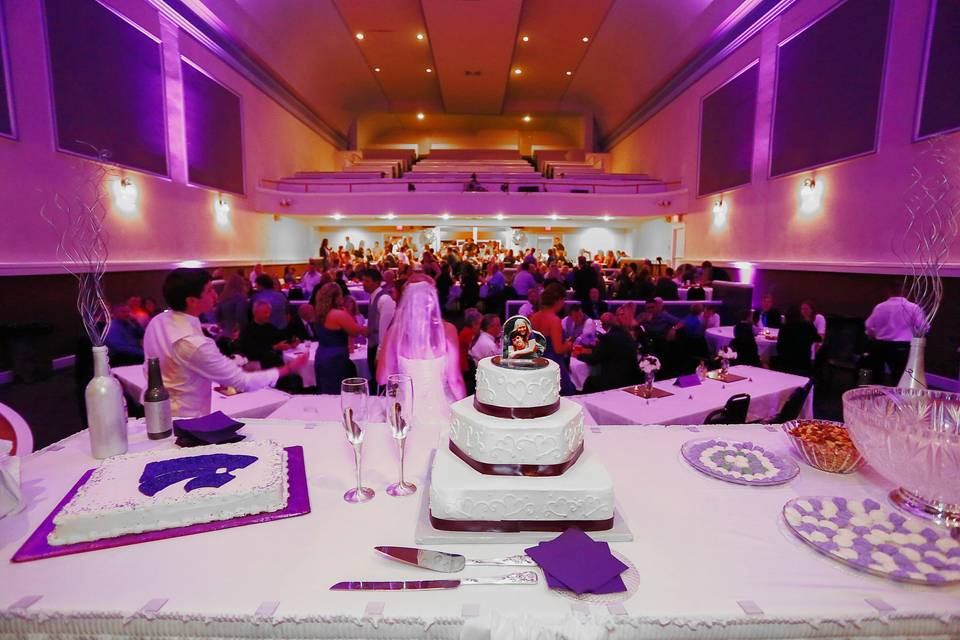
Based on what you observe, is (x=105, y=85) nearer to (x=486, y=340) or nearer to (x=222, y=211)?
(x=222, y=211)

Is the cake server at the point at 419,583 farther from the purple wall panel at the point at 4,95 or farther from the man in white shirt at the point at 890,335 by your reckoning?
the purple wall panel at the point at 4,95

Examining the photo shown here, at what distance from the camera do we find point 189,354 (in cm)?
243

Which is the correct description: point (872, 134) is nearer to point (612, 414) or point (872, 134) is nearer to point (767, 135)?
point (767, 135)

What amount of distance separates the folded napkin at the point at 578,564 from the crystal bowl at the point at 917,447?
2.37 ft

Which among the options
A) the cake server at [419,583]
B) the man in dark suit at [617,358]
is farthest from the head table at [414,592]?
the man in dark suit at [617,358]

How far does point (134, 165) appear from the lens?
27.2ft

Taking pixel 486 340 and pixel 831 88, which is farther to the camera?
pixel 831 88

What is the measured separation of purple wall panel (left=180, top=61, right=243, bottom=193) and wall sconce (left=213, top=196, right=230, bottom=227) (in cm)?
32

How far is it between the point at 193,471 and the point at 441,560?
0.74 meters

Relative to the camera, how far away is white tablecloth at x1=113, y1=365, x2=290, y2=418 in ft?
9.35

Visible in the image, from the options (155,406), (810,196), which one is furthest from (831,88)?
(155,406)

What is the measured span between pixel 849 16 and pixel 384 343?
8.80 metres

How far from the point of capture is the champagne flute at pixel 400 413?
51.4 inches

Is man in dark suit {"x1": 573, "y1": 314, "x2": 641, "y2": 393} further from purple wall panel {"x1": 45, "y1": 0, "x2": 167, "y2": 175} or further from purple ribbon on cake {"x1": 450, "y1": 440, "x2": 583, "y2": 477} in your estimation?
purple wall panel {"x1": 45, "y1": 0, "x2": 167, "y2": 175}
